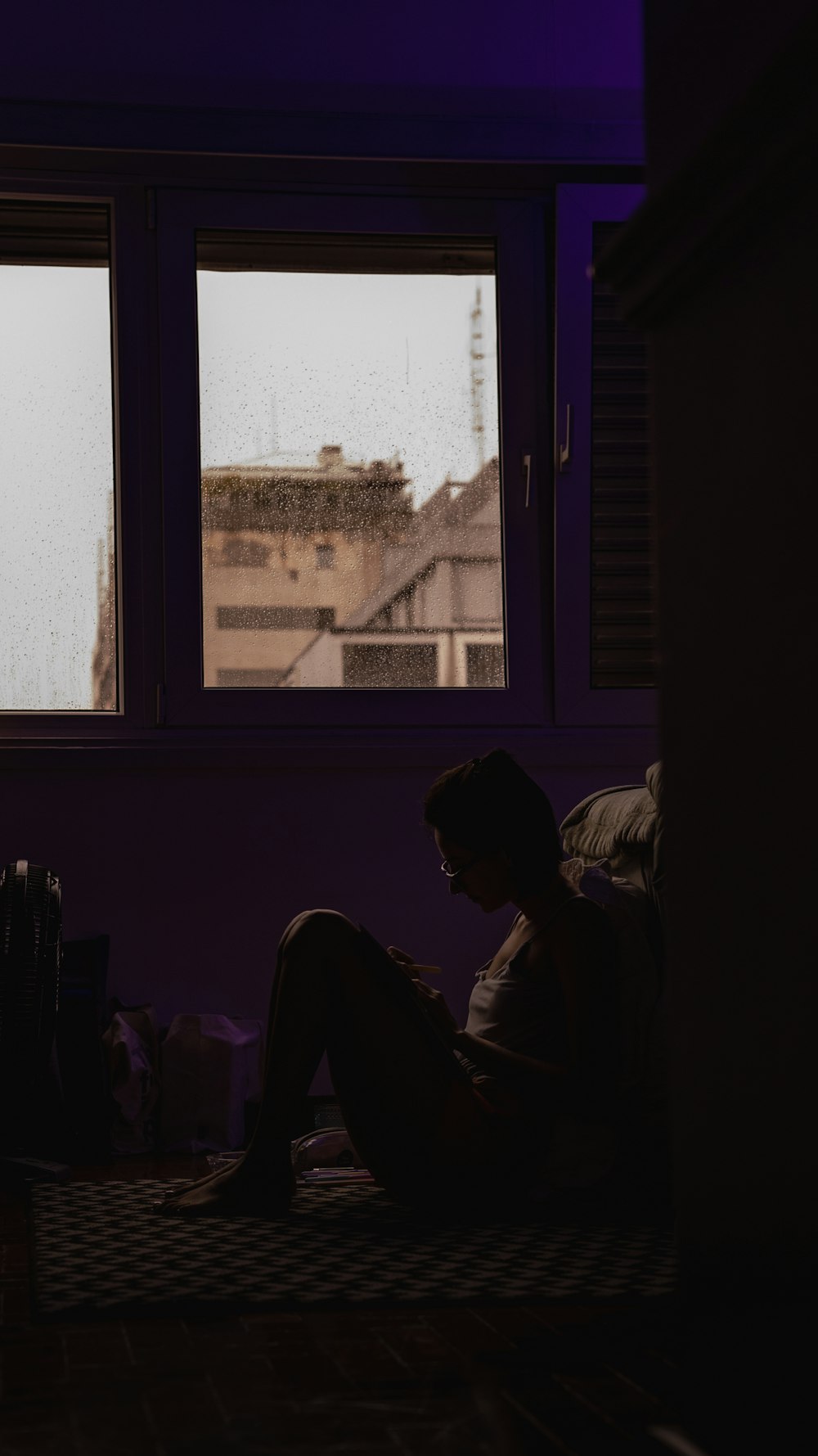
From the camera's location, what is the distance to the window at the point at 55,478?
13.2 ft

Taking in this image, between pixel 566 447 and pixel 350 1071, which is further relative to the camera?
pixel 566 447

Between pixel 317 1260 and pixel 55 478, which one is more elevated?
pixel 55 478

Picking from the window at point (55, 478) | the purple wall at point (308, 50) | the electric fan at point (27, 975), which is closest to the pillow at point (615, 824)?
the electric fan at point (27, 975)

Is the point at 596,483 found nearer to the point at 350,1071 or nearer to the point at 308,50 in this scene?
the point at 308,50

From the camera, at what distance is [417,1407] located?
1.51 metres

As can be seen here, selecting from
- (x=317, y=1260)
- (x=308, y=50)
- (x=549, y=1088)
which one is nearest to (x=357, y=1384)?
(x=317, y=1260)

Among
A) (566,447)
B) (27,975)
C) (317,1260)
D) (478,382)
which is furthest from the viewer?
(478,382)

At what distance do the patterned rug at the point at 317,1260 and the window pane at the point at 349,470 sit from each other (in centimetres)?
170

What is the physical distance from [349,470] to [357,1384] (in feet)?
9.58

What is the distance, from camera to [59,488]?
159 inches

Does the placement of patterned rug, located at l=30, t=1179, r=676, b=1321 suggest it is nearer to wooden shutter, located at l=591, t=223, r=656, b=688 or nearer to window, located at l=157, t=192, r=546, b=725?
window, located at l=157, t=192, r=546, b=725

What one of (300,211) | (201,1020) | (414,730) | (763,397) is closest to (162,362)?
(300,211)

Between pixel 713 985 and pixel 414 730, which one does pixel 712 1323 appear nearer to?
pixel 713 985

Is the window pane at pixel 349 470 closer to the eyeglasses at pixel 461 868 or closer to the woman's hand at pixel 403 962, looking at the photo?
the woman's hand at pixel 403 962
